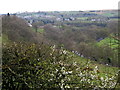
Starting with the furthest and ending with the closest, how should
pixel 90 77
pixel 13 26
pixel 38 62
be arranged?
pixel 13 26, pixel 90 77, pixel 38 62

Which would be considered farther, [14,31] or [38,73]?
[14,31]

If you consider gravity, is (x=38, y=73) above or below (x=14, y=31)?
below

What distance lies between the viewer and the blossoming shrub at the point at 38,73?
210 inches

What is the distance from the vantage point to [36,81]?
5.30 metres

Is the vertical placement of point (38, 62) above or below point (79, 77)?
above

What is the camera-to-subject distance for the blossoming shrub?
5336 millimetres

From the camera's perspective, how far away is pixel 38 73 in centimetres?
549

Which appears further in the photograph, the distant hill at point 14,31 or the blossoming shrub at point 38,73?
the distant hill at point 14,31

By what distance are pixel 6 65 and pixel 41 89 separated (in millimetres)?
Result: 1252

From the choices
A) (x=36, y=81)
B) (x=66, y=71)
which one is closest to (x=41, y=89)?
(x=36, y=81)

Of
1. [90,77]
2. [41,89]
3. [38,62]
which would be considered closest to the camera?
[41,89]

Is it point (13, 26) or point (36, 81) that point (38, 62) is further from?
point (13, 26)

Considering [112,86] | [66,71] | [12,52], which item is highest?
[12,52]

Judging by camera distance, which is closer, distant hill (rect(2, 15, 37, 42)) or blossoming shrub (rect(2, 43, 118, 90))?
blossoming shrub (rect(2, 43, 118, 90))
